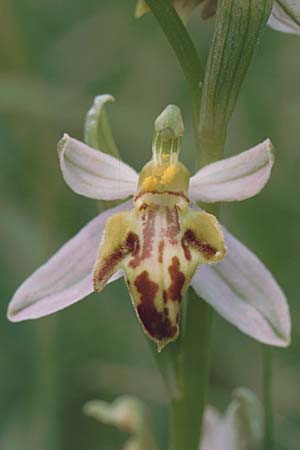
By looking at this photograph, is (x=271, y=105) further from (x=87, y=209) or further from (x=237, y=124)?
(x=87, y=209)

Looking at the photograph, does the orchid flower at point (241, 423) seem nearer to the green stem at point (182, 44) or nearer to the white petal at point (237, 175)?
the white petal at point (237, 175)

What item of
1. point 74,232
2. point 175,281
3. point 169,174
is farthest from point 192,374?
point 74,232

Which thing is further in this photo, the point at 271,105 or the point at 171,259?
the point at 271,105

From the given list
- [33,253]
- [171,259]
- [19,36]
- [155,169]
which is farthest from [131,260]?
[19,36]

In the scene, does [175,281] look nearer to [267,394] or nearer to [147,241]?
[147,241]

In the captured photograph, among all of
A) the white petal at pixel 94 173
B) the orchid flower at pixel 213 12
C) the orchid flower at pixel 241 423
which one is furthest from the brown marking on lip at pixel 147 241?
the orchid flower at pixel 241 423
